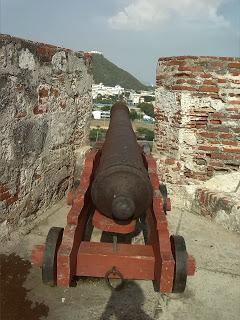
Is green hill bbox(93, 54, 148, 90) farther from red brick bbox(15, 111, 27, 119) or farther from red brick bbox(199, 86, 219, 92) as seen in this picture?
red brick bbox(15, 111, 27, 119)

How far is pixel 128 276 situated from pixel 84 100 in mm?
3250

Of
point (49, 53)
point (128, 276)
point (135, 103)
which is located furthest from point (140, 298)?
point (135, 103)

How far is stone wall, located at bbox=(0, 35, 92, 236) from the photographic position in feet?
12.0

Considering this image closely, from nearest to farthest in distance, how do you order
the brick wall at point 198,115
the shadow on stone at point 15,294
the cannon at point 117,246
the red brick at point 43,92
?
the cannon at point 117,246, the shadow on stone at point 15,294, the red brick at point 43,92, the brick wall at point 198,115

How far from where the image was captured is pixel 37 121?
4242 millimetres

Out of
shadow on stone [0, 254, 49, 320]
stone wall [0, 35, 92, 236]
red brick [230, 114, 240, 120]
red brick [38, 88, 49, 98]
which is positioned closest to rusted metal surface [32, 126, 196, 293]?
shadow on stone [0, 254, 49, 320]

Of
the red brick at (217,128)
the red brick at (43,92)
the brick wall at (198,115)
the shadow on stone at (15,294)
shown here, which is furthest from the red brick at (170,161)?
the shadow on stone at (15,294)

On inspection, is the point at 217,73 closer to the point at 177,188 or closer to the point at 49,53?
the point at 177,188

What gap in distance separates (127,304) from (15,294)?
0.88 m

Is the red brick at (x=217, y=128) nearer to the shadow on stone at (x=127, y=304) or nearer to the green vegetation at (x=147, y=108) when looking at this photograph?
the shadow on stone at (x=127, y=304)

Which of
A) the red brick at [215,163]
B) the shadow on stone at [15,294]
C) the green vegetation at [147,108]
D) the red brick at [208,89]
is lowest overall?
the green vegetation at [147,108]

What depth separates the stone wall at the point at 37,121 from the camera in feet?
12.0

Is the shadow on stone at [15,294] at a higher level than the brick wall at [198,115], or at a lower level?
lower

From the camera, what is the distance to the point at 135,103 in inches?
3632
